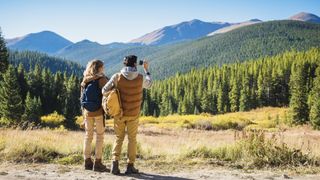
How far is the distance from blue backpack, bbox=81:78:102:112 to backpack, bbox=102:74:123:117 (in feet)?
1.26

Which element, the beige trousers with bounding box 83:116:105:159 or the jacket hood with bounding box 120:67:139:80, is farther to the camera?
the beige trousers with bounding box 83:116:105:159

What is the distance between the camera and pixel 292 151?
32.2ft

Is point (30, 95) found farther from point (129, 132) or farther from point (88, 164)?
point (129, 132)

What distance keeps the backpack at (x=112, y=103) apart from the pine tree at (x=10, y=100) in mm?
43381

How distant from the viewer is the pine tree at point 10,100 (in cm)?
4925

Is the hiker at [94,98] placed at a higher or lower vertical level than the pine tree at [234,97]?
higher

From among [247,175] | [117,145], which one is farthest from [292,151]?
[117,145]

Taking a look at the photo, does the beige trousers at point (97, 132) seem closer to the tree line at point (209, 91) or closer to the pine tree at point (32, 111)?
the tree line at point (209, 91)

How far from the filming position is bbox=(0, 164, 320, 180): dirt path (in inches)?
320

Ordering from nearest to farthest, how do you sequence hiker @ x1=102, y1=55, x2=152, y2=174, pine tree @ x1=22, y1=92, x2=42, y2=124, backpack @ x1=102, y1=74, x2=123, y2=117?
backpack @ x1=102, y1=74, x2=123, y2=117
hiker @ x1=102, y1=55, x2=152, y2=174
pine tree @ x1=22, y1=92, x2=42, y2=124

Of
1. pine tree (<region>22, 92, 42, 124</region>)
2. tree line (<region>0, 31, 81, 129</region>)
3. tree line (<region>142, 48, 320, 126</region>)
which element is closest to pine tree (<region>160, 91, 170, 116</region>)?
tree line (<region>142, 48, 320, 126</region>)

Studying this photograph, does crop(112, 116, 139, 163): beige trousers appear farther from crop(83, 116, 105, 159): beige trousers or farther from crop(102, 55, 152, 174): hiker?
crop(83, 116, 105, 159): beige trousers

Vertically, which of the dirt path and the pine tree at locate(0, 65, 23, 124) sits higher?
the dirt path

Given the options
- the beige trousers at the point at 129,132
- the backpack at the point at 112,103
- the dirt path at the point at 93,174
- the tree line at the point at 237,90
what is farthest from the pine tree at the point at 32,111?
the tree line at the point at 237,90
